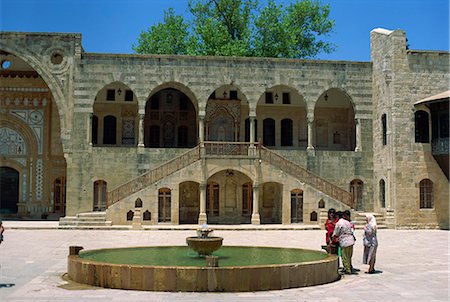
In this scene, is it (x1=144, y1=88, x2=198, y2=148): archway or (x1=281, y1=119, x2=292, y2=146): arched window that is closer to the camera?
(x1=144, y1=88, x2=198, y2=148): archway

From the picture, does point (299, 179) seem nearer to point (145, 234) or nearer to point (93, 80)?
point (145, 234)

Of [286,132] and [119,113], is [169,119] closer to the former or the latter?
[119,113]

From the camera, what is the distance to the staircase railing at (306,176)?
2594 centimetres

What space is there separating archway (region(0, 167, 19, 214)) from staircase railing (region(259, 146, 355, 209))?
13.5 m

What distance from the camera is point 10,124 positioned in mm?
29859

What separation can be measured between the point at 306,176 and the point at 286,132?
17.1ft

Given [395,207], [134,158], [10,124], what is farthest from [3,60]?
[395,207]

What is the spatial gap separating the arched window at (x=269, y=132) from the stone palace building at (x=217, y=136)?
122 mm

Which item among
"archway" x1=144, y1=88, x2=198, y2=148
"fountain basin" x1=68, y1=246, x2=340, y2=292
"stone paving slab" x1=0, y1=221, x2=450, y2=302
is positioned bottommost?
"stone paving slab" x1=0, y1=221, x2=450, y2=302

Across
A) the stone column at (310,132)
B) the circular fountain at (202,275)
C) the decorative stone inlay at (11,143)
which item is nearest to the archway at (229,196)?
the stone column at (310,132)

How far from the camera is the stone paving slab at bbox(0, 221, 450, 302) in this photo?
9016 millimetres

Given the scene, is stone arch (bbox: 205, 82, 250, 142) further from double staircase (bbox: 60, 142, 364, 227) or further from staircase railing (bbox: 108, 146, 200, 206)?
staircase railing (bbox: 108, 146, 200, 206)

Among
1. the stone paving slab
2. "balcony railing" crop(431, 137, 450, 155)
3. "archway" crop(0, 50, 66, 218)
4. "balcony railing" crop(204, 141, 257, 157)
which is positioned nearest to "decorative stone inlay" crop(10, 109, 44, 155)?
"archway" crop(0, 50, 66, 218)

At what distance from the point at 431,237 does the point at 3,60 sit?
74.9 ft
